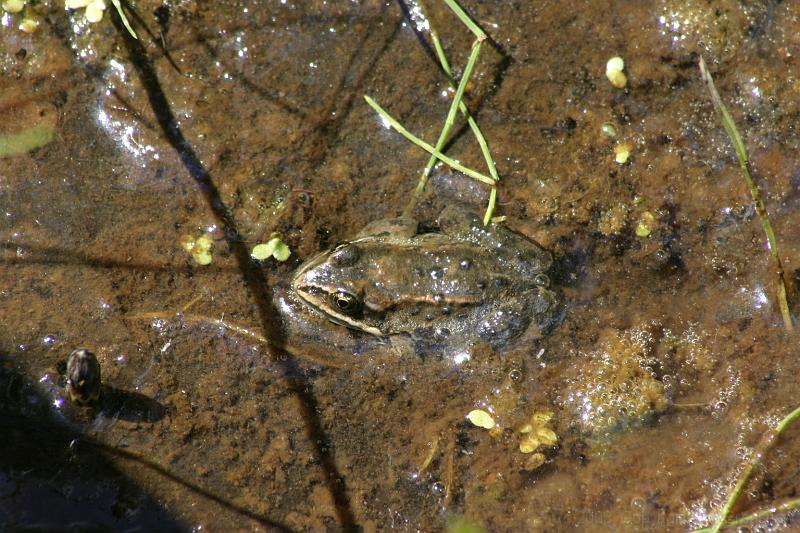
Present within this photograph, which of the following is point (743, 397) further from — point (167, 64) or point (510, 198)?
point (167, 64)

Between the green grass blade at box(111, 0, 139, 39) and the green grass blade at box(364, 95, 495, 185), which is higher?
the green grass blade at box(111, 0, 139, 39)

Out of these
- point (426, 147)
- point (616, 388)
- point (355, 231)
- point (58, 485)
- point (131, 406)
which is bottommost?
point (58, 485)

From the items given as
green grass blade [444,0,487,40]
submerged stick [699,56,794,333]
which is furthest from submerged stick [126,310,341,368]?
submerged stick [699,56,794,333]

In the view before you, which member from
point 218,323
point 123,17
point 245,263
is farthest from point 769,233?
point 123,17

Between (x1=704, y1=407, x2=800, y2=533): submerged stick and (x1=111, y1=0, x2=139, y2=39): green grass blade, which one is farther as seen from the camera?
(x1=111, y1=0, x2=139, y2=39): green grass blade

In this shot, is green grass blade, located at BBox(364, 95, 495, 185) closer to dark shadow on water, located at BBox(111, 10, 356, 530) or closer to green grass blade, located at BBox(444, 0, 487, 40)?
green grass blade, located at BBox(444, 0, 487, 40)

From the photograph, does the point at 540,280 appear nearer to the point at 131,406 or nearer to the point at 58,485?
the point at 131,406

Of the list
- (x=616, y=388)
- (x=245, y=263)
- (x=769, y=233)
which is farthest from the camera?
(x=245, y=263)

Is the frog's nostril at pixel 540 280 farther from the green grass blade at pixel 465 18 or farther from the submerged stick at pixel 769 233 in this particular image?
the green grass blade at pixel 465 18
